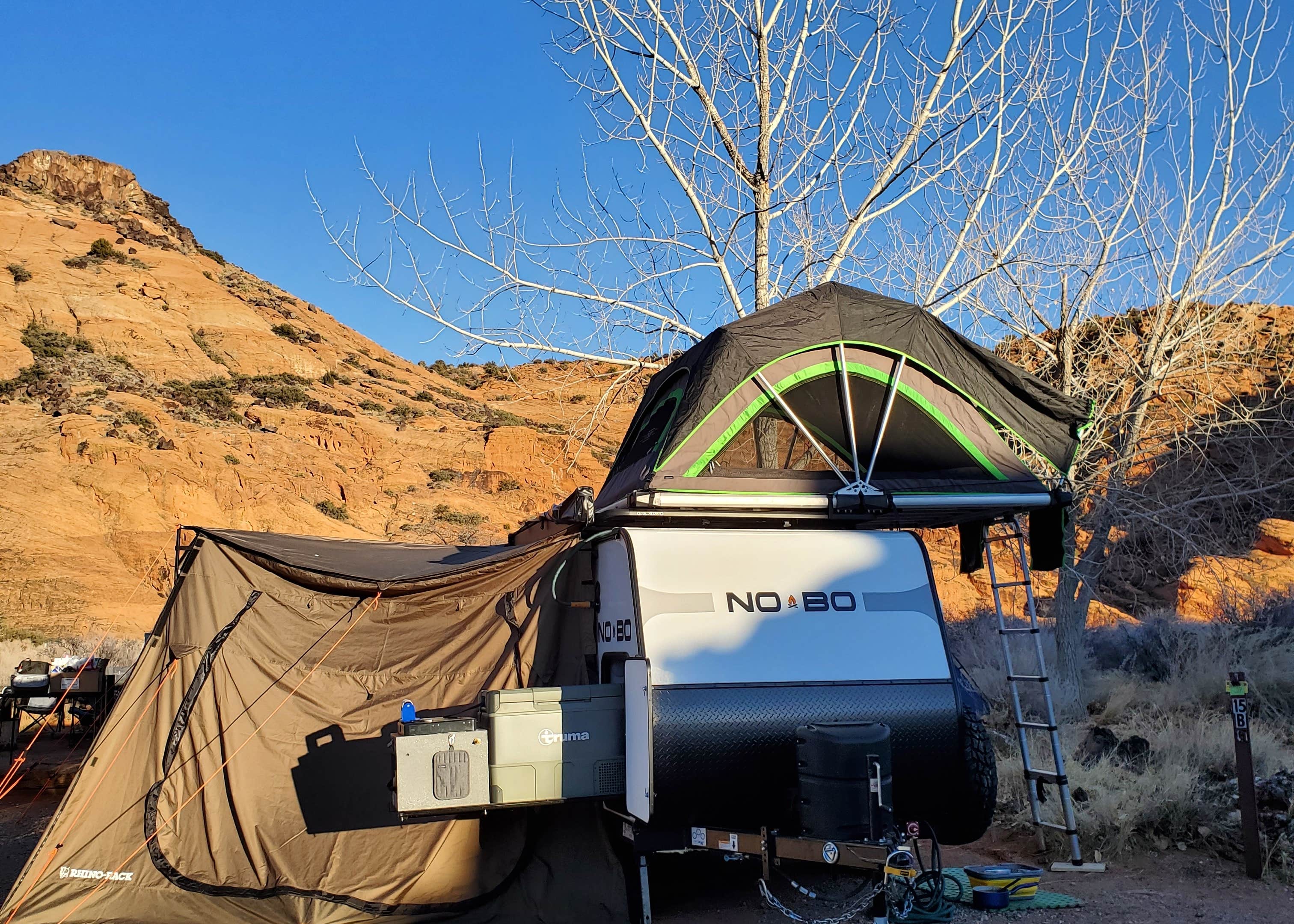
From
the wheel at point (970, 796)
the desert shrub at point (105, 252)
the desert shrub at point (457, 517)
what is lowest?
the wheel at point (970, 796)

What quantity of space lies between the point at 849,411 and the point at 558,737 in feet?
9.14

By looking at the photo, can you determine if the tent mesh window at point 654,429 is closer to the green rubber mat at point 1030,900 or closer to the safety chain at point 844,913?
the safety chain at point 844,913

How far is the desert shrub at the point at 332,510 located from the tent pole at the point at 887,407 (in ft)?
90.7

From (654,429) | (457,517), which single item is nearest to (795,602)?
(654,429)

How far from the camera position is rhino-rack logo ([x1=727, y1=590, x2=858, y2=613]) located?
561 cm

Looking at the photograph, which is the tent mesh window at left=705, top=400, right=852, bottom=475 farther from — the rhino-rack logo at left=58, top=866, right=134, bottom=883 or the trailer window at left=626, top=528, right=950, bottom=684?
the rhino-rack logo at left=58, top=866, right=134, bottom=883

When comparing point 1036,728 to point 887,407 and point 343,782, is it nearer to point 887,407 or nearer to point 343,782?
point 887,407

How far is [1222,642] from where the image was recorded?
40.5 feet

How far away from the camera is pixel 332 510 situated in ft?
105

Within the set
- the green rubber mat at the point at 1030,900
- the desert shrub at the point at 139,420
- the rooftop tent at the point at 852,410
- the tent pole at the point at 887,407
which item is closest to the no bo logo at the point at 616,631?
the rooftop tent at the point at 852,410

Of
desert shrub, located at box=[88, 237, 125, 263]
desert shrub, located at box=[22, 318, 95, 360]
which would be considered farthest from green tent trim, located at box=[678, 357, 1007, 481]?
desert shrub, located at box=[88, 237, 125, 263]

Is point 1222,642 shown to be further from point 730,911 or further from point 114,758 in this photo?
point 114,758

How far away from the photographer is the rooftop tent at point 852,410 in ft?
20.4

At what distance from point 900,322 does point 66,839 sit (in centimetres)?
618
